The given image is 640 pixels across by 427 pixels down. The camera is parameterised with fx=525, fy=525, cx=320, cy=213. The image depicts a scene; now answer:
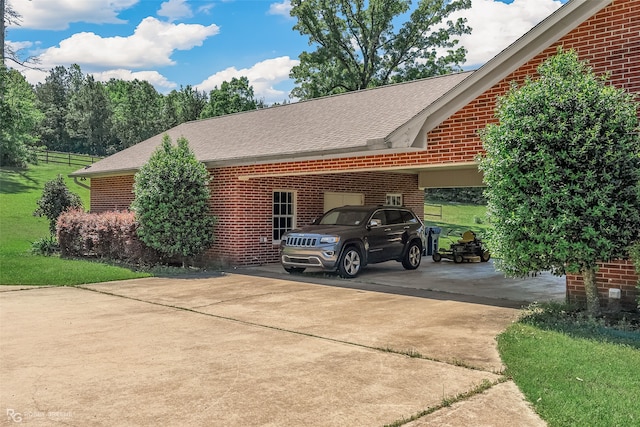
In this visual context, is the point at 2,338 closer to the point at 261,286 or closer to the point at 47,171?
the point at 261,286

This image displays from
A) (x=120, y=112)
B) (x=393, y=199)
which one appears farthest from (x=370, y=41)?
(x=120, y=112)

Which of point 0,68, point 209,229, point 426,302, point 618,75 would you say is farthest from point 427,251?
point 0,68

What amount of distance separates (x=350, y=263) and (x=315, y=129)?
3837 millimetres

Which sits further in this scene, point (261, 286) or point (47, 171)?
point (47, 171)

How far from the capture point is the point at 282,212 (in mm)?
15617

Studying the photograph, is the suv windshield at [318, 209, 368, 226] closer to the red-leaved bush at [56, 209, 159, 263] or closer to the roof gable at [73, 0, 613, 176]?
the roof gable at [73, 0, 613, 176]

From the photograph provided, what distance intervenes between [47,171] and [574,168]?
49.8 m

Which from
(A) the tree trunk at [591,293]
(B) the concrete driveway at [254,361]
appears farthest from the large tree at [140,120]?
(A) the tree trunk at [591,293]

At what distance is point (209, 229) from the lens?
14188mm

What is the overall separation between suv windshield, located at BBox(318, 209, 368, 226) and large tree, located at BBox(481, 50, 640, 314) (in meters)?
6.01

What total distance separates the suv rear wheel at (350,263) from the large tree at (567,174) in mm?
5308

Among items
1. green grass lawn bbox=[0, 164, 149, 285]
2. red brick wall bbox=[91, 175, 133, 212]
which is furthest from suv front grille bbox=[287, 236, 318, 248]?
red brick wall bbox=[91, 175, 133, 212]

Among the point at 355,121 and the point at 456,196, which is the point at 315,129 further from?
the point at 456,196

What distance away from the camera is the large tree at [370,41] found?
41.5 meters
